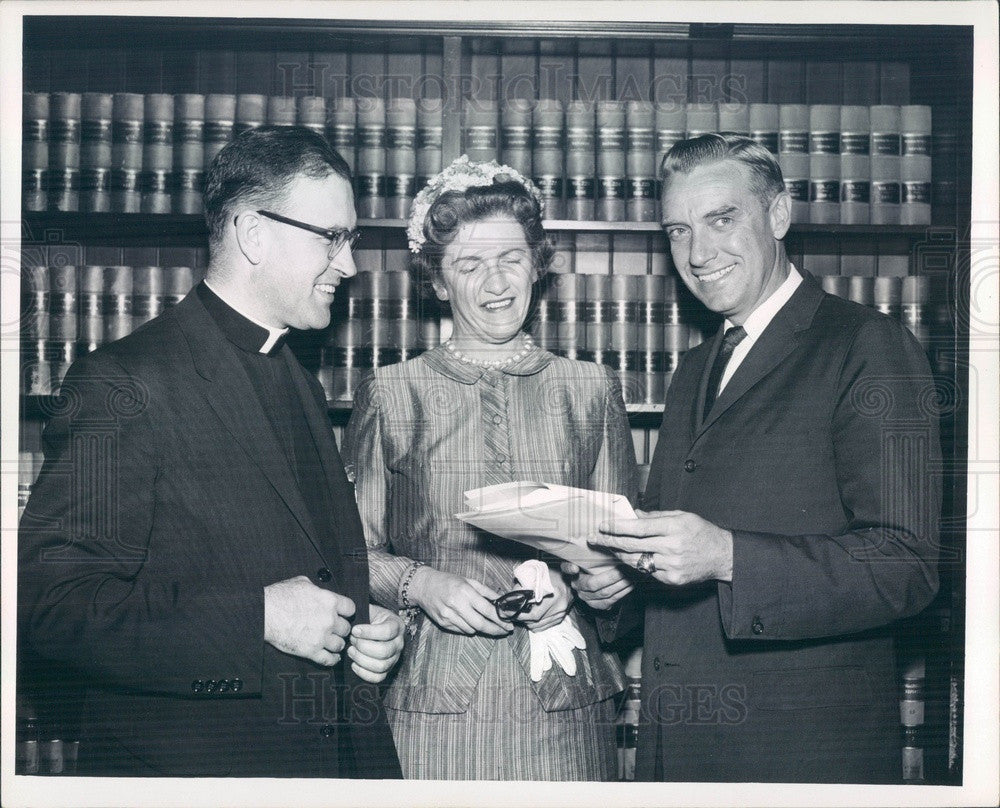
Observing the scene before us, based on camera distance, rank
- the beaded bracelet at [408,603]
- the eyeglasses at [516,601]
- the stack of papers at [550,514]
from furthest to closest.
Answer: the beaded bracelet at [408,603]
the eyeglasses at [516,601]
the stack of papers at [550,514]

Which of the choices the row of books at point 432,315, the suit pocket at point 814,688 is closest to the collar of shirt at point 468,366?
the row of books at point 432,315

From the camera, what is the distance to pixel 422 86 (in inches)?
92.9

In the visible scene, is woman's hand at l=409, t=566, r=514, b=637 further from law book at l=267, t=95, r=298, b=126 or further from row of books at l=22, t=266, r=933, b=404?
law book at l=267, t=95, r=298, b=126

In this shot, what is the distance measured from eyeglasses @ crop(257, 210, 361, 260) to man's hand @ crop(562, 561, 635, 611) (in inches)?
33.8

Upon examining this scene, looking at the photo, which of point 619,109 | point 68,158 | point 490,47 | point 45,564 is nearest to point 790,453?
point 619,109

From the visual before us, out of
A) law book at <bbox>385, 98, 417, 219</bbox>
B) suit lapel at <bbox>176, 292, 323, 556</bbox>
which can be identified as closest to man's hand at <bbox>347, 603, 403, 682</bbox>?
suit lapel at <bbox>176, 292, 323, 556</bbox>

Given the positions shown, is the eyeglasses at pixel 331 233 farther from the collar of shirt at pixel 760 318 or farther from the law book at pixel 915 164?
the law book at pixel 915 164

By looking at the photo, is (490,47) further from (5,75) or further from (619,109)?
(5,75)

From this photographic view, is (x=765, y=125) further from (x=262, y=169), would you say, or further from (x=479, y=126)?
(x=262, y=169)

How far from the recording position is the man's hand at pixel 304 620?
188 cm

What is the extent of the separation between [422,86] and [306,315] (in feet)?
2.34

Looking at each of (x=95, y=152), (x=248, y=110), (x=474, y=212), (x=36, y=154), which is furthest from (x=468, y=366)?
(x=36, y=154)

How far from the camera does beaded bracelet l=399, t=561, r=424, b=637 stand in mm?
2018

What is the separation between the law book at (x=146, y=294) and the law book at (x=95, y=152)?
18cm
